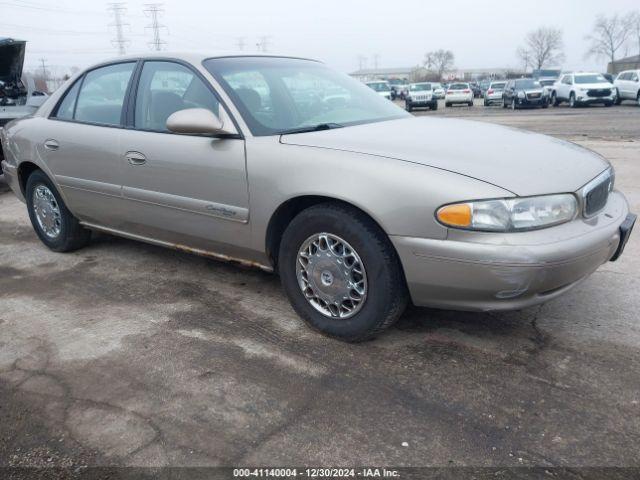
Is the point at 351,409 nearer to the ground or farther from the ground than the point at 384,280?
nearer to the ground

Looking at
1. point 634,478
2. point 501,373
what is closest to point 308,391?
point 501,373

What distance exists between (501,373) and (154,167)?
2.41m

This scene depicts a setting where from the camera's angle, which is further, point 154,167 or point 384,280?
point 154,167

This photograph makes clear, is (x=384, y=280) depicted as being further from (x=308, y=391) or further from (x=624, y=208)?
(x=624, y=208)

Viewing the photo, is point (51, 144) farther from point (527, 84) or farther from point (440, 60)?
point (440, 60)

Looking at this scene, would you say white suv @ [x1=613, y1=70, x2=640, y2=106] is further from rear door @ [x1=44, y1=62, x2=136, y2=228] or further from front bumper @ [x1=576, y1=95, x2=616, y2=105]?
rear door @ [x1=44, y1=62, x2=136, y2=228]

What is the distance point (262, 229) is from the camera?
3203mm

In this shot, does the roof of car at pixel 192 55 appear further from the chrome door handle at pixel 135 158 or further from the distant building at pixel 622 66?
the distant building at pixel 622 66

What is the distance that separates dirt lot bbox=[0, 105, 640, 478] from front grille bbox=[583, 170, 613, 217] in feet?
2.28

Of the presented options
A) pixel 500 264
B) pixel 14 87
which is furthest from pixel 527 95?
pixel 500 264

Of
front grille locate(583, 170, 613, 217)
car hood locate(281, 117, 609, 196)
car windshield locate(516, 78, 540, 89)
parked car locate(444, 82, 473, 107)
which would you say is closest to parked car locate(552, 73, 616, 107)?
car windshield locate(516, 78, 540, 89)

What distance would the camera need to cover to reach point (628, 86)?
969 inches

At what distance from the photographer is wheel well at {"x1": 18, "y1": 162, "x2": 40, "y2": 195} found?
484 cm

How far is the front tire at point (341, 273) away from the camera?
109 inches
